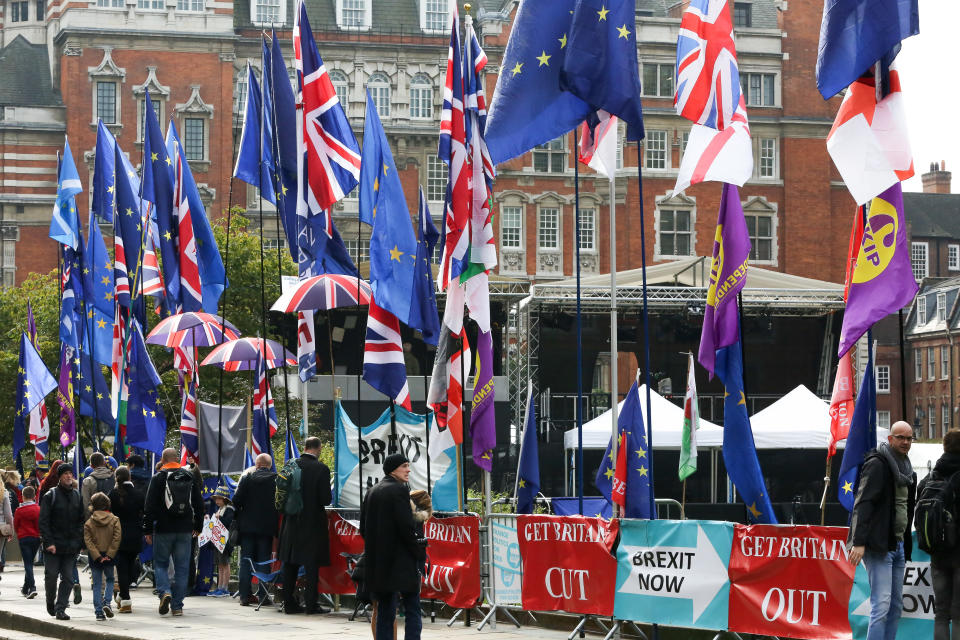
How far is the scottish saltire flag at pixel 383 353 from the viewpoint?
16.6m

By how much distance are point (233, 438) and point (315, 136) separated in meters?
5.99

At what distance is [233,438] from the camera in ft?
73.7

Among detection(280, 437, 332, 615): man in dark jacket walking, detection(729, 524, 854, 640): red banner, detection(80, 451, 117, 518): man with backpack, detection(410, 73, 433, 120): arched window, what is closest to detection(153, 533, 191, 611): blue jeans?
detection(280, 437, 332, 615): man in dark jacket walking

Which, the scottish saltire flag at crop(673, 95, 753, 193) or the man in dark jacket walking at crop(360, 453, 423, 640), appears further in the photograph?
the scottish saltire flag at crop(673, 95, 753, 193)

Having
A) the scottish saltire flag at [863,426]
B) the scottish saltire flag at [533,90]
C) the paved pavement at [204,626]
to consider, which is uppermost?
the scottish saltire flag at [533,90]

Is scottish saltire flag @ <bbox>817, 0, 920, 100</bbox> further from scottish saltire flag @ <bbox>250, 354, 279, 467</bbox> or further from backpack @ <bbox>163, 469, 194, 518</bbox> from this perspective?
scottish saltire flag @ <bbox>250, 354, 279, 467</bbox>

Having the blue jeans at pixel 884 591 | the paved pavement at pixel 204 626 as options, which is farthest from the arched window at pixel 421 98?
the blue jeans at pixel 884 591

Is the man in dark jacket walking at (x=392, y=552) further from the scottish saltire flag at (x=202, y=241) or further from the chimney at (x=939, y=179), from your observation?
the chimney at (x=939, y=179)

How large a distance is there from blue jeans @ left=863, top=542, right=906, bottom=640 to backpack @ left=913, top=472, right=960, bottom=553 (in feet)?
0.88

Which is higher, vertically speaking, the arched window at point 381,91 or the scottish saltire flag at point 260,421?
the arched window at point 381,91

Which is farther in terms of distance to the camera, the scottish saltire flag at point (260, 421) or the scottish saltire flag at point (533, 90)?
the scottish saltire flag at point (260, 421)

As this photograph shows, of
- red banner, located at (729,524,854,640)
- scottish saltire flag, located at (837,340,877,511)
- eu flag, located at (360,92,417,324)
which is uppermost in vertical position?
eu flag, located at (360,92,417,324)

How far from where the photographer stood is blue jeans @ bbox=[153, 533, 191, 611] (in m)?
16.5

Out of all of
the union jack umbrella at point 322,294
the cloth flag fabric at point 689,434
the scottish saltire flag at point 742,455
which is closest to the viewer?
the scottish saltire flag at point 742,455
